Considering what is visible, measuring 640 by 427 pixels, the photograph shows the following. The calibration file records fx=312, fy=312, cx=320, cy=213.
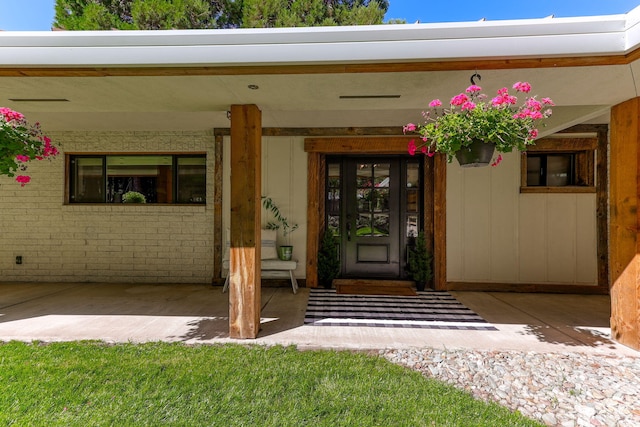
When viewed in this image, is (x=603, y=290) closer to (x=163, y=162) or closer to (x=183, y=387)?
(x=183, y=387)

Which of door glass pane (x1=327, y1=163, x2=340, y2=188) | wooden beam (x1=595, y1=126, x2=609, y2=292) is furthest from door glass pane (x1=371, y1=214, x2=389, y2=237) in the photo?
wooden beam (x1=595, y1=126, x2=609, y2=292)

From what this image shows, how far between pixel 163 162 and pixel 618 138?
5.40 meters

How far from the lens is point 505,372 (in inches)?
82.7

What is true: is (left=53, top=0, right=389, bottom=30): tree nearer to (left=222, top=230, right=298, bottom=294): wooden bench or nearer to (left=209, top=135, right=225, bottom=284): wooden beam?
(left=209, top=135, right=225, bottom=284): wooden beam

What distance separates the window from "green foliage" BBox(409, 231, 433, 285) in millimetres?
3270

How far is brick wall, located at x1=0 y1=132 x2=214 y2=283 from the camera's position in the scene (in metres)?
4.72

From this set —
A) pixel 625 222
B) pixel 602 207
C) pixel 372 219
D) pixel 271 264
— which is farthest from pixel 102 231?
pixel 602 207

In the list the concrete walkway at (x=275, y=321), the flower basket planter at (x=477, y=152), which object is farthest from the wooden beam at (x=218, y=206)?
the flower basket planter at (x=477, y=152)

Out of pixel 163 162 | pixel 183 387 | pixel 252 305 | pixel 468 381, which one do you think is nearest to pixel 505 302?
pixel 468 381

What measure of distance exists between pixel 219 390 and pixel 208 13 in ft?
26.3

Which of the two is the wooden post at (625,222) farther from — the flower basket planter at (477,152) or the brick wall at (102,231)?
the brick wall at (102,231)

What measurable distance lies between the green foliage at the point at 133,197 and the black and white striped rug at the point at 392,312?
3040 millimetres

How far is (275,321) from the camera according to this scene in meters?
3.03

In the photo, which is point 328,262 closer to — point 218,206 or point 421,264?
point 421,264
